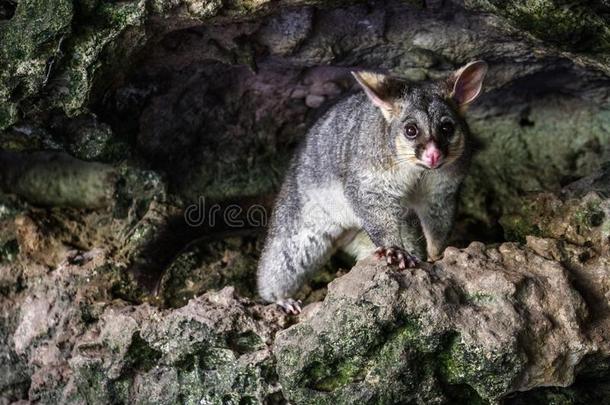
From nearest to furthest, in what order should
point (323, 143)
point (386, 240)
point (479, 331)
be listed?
point (479, 331)
point (386, 240)
point (323, 143)

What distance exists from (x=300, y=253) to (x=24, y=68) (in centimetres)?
204

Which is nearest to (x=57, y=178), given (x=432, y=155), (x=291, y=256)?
(x=291, y=256)

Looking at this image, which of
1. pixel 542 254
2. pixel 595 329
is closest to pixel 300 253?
pixel 542 254

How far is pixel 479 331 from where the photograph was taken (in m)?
4.03

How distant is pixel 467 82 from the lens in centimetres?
472

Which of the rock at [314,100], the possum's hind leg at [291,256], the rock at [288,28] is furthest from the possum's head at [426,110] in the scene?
the rock at [314,100]

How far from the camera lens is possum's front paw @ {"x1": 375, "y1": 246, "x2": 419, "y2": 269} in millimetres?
4270

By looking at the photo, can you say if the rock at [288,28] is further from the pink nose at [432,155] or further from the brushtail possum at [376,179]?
the pink nose at [432,155]

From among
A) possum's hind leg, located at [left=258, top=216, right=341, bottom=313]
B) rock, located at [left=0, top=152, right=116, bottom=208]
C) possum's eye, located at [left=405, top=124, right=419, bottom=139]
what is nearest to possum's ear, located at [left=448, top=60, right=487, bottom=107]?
possum's eye, located at [left=405, top=124, right=419, bottom=139]

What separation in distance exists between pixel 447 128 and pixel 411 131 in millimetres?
206

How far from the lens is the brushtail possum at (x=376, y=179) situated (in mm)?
4609

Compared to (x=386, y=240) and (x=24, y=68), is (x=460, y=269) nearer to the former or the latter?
(x=386, y=240)

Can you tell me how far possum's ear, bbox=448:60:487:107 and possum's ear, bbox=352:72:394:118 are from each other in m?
0.36

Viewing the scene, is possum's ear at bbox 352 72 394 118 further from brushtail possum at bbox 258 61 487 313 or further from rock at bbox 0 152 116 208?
rock at bbox 0 152 116 208
